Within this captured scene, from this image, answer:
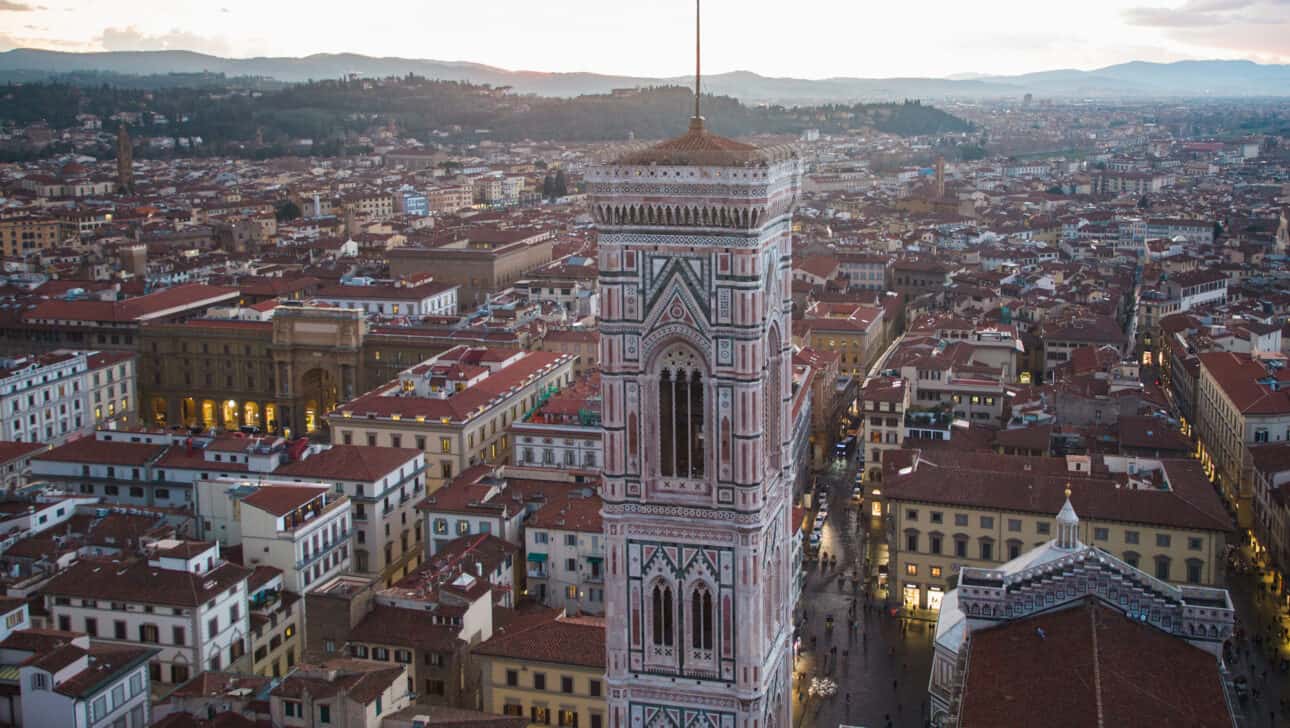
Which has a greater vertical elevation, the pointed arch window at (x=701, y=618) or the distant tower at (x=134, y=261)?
the pointed arch window at (x=701, y=618)

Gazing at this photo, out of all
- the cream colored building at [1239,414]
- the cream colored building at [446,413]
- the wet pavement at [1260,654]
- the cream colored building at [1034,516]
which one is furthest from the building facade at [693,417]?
the cream colored building at [1239,414]

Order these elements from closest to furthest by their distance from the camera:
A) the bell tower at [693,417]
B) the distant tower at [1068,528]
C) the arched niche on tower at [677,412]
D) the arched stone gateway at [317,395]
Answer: the bell tower at [693,417], the arched niche on tower at [677,412], the distant tower at [1068,528], the arched stone gateway at [317,395]

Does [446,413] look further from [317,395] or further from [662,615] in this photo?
[662,615]

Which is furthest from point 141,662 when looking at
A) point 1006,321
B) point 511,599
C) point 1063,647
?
point 1006,321

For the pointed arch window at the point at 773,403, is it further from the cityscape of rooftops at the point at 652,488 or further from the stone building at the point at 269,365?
the stone building at the point at 269,365

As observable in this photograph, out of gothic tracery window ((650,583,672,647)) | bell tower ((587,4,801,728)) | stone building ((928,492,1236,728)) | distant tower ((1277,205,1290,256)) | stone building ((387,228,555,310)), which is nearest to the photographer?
bell tower ((587,4,801,728))

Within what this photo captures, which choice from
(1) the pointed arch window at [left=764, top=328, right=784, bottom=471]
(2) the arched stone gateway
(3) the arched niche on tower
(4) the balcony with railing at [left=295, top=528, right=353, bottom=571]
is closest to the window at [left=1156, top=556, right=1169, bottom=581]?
(1) the pointed arch window at [left=764, top=328, right=784, bottom=471]

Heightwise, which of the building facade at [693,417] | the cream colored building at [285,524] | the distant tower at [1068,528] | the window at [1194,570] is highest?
the building facade at [693,417]

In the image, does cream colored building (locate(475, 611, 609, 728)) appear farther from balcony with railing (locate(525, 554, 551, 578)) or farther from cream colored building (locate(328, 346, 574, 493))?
cream colored building (locate(328, 346, 574, 493))
